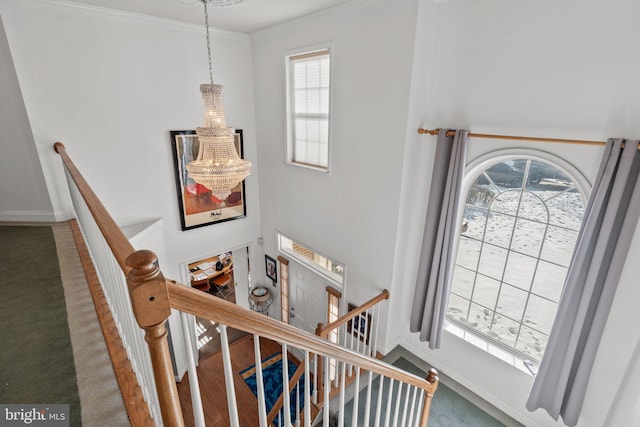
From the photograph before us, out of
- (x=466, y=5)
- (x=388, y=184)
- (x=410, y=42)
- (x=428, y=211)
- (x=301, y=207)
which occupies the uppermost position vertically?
(x=466, y=5)

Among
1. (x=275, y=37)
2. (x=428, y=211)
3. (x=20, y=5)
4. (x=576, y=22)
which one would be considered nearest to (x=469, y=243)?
(x=428, y=211)

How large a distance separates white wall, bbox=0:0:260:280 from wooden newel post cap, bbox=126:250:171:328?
14.2 feet

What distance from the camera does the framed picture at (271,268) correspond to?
5832mm

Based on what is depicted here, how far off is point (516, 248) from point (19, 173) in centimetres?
588

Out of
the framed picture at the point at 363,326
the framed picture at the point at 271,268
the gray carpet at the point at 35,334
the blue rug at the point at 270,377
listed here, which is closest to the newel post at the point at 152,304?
the gray carpet at the point at 35,334

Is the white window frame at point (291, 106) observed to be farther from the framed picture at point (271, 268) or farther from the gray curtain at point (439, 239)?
the framed picture at point (271, 268)

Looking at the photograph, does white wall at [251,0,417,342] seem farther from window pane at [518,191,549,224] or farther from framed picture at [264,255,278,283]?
window pane at [518,191,549,224]

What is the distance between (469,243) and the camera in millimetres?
3299

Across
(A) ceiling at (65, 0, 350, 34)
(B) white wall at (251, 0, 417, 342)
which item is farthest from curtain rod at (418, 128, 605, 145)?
(A) ceiling at (65, 0, 350, 34)

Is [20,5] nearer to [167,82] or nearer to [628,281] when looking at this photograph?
[167,82]

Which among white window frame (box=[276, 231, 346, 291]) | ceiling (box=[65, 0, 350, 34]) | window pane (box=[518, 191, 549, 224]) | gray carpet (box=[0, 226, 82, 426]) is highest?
ceiling (box=[65, 0, 350, 34])

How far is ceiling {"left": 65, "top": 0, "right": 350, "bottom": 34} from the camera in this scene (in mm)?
3422

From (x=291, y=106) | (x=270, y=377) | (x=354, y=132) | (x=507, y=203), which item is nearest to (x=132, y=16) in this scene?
(x=291, y=106)

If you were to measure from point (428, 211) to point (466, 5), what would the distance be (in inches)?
77.9
